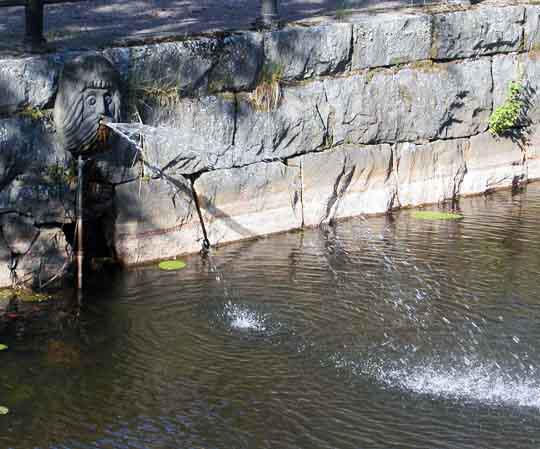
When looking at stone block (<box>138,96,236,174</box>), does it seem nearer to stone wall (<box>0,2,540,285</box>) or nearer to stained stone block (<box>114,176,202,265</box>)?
stone wall (<box>0,2,540,285</box>)

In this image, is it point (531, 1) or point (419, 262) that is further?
point (531, 1)

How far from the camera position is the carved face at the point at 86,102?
888 cm

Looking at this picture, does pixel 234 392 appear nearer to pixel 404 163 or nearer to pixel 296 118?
pixel 296 118

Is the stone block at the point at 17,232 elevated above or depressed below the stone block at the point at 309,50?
below

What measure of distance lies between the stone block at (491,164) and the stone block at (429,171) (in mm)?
118

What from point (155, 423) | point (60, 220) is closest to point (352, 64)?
point (60, 220)

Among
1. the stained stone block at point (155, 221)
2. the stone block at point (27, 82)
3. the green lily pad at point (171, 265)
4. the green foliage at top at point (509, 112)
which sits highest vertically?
the stone block at point (27, 82)

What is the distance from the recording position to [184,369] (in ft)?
24.5

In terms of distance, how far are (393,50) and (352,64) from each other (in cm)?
54

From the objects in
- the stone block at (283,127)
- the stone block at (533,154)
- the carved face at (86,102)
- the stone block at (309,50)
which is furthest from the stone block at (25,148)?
the stone block at (533,154)

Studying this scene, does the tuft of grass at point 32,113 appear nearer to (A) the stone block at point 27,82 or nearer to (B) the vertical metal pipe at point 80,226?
(A) the stone block at point 27,82

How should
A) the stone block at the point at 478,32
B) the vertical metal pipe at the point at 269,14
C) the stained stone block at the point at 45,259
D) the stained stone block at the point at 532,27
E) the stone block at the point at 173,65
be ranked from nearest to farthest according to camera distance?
the stained stone block at the point at 45,259 → the stone block at the point at 173,65 → the vertical metal pipe at the point at 269,14 → the stone block at the point at 478,32 → the stained stone block at the point at 532,27

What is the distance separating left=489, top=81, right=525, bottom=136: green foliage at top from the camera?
11.8 meters

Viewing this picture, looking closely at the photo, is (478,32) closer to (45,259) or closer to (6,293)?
(45,259)
